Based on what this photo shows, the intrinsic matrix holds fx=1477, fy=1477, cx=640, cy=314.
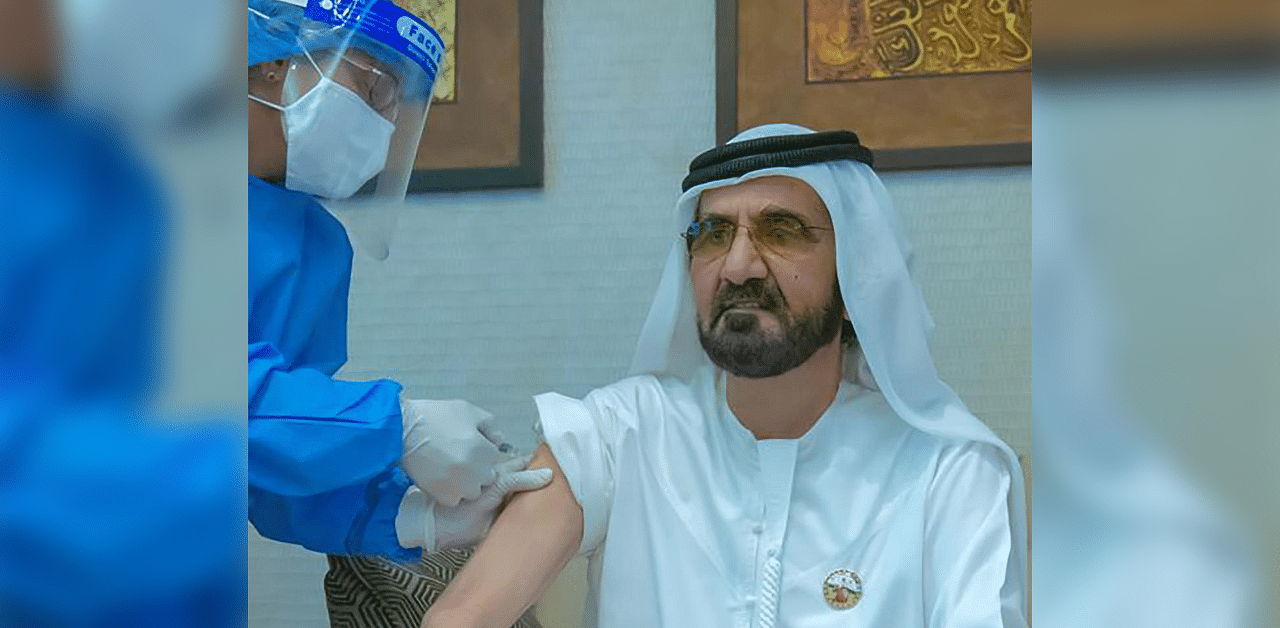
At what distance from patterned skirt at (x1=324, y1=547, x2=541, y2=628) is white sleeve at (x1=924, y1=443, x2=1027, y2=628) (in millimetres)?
748

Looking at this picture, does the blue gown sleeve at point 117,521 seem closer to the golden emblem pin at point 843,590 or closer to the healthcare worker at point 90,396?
the healthcare worker at point 90,396

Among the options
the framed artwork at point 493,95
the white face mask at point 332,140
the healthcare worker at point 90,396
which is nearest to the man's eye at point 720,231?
the white face mask at point 332,140

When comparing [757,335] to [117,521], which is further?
[757,335]

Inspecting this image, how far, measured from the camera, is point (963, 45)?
10.4ft

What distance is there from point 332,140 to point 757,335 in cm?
79

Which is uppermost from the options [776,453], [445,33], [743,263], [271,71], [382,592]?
[445,33]

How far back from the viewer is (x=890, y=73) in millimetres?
3199

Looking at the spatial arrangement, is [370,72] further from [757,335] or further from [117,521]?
[117,521]

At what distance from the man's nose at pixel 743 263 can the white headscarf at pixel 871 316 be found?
12cm

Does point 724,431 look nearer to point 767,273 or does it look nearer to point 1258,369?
point 767,273

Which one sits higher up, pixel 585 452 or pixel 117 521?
pixel 117 521

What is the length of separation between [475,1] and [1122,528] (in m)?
2.99

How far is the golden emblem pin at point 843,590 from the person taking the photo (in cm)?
241

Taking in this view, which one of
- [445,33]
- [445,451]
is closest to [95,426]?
[445,451]
